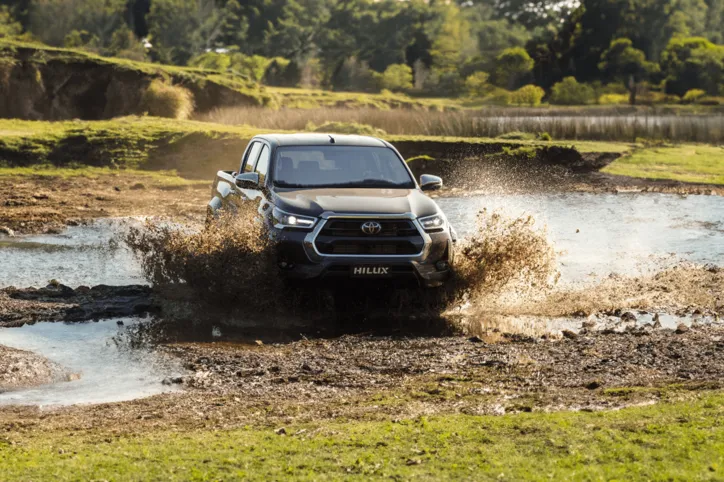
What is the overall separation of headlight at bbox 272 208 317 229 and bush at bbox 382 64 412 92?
89.7 metres

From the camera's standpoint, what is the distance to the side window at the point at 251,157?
44.6ft

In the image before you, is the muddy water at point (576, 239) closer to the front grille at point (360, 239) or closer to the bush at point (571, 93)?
the front grille at point (360, 239)

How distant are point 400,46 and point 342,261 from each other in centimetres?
11150

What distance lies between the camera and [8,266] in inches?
594

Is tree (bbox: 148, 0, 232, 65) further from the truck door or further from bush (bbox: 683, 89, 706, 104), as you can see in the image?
the truck door

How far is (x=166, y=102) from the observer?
43.0m

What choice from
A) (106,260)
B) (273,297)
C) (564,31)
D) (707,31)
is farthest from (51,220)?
(707,31)

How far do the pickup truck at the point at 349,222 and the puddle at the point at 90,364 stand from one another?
1909 mm

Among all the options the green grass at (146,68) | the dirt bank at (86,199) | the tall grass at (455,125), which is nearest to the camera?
the dirt bank at (86,199)

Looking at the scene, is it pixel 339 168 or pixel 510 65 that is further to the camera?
pixel 510 65

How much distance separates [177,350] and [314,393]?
6.95 feet

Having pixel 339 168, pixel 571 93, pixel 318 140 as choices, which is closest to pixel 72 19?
pixel 571 93

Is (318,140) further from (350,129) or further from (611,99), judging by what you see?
(611,99)

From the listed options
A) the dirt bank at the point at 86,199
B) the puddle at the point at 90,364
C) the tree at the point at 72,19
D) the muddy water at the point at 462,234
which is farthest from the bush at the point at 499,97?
the puddle at the point at 90,364
